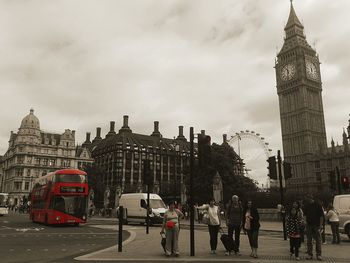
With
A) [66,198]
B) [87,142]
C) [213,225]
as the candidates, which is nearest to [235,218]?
[213,225]

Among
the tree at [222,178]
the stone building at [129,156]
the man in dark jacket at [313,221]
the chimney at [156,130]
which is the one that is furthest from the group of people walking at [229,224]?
the chimney at [156,130]

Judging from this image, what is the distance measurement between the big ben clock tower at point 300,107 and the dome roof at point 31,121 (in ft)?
230

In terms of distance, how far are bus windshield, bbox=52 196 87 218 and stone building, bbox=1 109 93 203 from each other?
7400 centimetres

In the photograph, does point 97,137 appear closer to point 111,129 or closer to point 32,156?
point 111,129

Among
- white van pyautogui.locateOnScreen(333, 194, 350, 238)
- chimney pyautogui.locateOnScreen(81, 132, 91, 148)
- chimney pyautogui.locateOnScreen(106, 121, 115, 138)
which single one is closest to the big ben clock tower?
chimney pyautogui.locateOnScreen(106, 121, 115, 138)

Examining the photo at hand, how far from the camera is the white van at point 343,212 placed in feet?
53.4

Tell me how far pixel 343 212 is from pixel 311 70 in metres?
96.6

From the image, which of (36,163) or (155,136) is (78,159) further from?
(155,136)

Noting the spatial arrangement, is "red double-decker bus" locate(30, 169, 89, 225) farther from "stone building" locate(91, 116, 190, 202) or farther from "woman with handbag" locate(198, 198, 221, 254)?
"stone building" locate(91, 116, 190, 202)

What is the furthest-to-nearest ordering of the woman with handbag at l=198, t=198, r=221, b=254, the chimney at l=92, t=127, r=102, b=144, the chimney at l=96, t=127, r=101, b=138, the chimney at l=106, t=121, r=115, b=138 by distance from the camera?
the chimney at l=96, t=127, r=101, b=138 → the chimney at l=92, t=127, r=102, b=144 → the chimney at l=106, t=121, r=115, b=138 → the woman with handbag at l=198, t=198, r=221, b=254

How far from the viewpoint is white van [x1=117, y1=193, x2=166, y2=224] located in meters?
27.1

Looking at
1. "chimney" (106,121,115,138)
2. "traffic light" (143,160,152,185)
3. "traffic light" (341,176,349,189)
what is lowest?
"traffic light" (341,176,349,189)

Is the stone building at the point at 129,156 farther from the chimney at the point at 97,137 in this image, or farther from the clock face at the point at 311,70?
the clock face at the point at 311,70

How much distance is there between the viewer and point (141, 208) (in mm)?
28391
